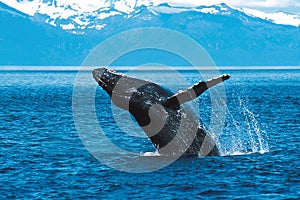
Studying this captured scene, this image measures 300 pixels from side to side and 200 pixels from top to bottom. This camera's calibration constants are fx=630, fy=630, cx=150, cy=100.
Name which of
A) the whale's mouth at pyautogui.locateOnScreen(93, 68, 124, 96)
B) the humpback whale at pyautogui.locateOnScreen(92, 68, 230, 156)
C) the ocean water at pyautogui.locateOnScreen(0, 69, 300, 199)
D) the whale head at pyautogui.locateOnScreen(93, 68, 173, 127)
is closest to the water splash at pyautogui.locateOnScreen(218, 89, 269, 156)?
the ocean water at pyautogui.locateOnScreen(0, 69, 300, 199)

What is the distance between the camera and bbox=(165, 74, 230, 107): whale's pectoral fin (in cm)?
1555

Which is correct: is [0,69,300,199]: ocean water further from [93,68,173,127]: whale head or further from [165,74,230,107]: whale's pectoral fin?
[165,74,230,107]: whale's pectoral fin

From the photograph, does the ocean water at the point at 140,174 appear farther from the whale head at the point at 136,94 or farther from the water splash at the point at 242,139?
the whale head at the point at 136,94

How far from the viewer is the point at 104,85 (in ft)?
58.4

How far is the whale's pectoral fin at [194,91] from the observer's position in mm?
15548

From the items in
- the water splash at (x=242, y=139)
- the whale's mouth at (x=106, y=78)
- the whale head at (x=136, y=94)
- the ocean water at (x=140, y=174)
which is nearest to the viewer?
the ocean water at (x=140, y=174)

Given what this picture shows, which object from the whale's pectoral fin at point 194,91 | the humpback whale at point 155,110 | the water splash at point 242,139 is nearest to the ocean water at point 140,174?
the water splash at point 242,139

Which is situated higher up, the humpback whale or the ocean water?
the humpback whale

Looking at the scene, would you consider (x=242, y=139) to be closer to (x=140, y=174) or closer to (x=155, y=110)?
(x=155, y=110)

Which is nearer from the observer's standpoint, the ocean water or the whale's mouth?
the ocean water

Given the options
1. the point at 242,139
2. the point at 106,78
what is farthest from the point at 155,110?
Result: the point at 242,139

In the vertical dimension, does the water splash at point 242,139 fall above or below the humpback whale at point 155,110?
below

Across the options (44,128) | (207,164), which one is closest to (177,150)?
(207,164)

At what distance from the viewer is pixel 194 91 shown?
16.1m
